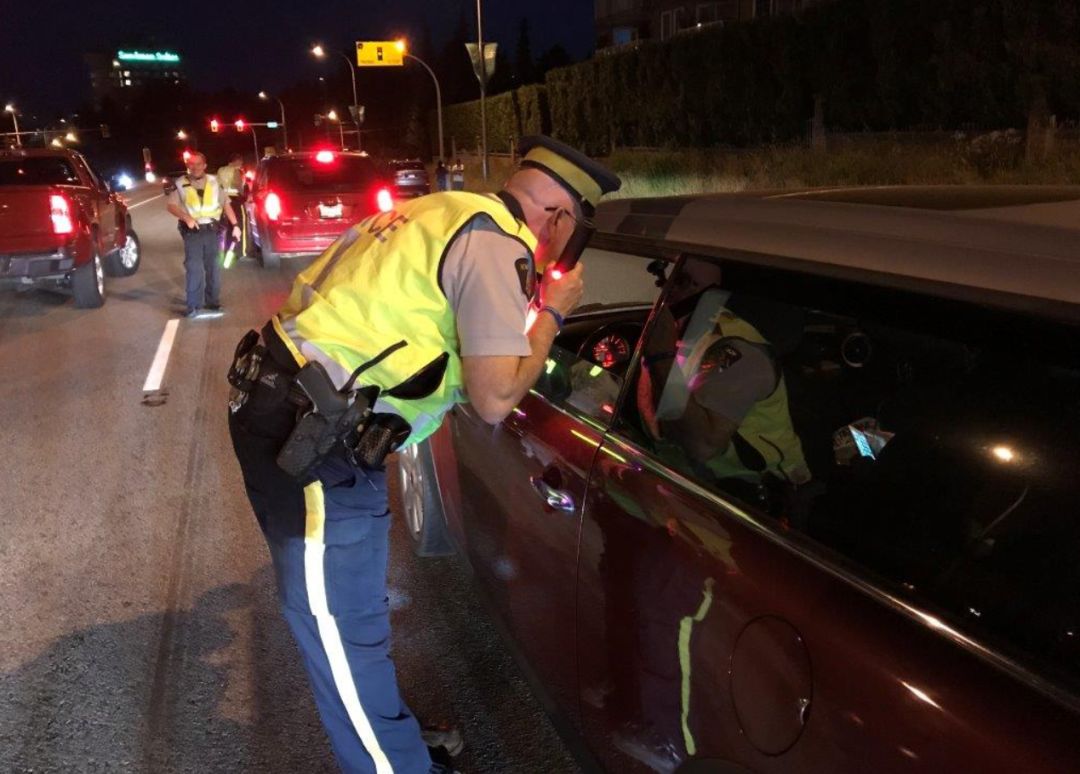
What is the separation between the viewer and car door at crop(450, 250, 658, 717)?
2.14 metres

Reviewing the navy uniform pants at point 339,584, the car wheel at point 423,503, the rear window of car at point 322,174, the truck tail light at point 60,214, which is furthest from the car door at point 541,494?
→ the rear window of car at point 322,174

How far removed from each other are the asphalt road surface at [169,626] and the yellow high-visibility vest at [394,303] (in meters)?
1.40

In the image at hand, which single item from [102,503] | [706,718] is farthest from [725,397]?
[102,503]

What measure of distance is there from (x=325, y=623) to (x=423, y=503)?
1.39 meters

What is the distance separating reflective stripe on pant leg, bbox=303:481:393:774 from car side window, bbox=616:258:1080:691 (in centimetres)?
76

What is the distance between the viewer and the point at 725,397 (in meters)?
2.07

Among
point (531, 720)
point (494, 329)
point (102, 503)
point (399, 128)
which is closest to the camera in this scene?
point (494, 329)

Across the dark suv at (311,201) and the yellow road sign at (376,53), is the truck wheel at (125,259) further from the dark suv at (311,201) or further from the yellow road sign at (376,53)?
the yellow road sign at (376,53)

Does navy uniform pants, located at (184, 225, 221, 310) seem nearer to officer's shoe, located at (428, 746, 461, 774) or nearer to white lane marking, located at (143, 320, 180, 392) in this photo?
white lane marking, located at (143, 320, 180, 392)

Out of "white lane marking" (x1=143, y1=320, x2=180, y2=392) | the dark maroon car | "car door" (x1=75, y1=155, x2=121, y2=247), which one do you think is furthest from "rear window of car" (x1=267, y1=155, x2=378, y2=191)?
the dark maroon car

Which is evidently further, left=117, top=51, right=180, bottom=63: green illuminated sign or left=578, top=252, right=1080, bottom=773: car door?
left=117, top=51, right=180, bottom=63: green illuminated sign

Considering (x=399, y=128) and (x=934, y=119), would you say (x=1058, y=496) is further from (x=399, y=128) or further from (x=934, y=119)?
(x=399, y=128)

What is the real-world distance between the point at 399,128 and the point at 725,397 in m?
76.2

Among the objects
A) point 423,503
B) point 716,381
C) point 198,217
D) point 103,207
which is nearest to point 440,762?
point 423,503
